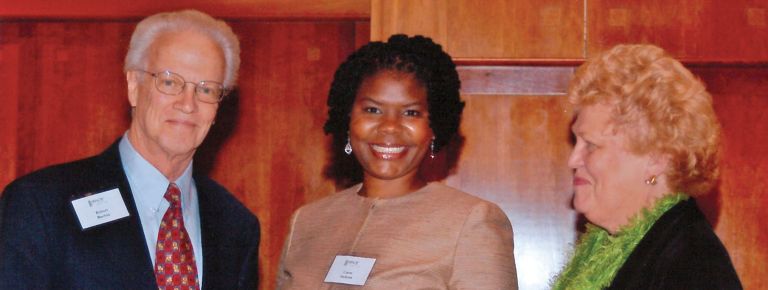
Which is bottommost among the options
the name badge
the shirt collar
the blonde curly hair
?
the name badge

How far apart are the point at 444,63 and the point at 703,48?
155 centimetres

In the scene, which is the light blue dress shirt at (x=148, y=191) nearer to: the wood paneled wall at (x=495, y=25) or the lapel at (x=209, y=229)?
the lapel at (x=209, y=229)

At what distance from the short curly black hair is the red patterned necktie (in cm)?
61

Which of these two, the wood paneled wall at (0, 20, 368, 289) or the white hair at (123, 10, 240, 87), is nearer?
the white hair at (123, 10, 240, 87)

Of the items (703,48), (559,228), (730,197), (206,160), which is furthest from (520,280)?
(206,160)

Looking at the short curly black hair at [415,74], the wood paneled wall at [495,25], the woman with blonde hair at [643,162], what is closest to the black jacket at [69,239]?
the short curly black hair at [415,74]

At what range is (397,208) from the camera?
9.76 ft

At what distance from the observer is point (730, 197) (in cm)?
413

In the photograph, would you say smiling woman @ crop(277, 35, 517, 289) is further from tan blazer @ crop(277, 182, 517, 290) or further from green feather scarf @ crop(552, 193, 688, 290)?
green feather scarf @ crop(552, 193, 688, 290)

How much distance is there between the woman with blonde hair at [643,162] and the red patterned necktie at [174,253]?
1133 mm

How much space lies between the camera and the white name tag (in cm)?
265

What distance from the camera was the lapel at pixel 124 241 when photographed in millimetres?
2654

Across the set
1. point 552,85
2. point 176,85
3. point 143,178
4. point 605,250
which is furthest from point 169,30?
point 552,85

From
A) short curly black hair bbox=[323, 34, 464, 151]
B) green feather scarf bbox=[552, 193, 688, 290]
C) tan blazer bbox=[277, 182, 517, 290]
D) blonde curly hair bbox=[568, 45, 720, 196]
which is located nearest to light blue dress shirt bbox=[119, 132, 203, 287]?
tan blazer bbox=[277, 182, 517, 290]
